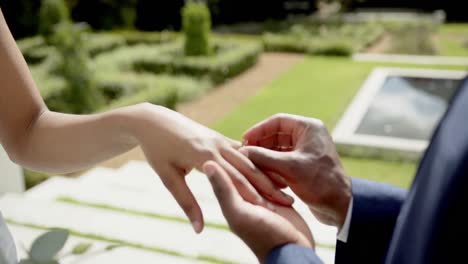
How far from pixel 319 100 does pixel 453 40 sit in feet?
28.1

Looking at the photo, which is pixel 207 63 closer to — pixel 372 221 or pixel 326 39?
pixel 326 39

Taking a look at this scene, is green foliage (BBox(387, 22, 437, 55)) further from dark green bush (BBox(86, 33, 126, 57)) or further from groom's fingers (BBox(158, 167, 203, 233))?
groom's fingers (BBox(158, 167, 203, 233))

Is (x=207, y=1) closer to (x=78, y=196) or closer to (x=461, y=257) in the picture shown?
(x=78, y=196)

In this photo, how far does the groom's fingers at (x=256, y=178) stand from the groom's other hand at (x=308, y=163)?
0.09 metres

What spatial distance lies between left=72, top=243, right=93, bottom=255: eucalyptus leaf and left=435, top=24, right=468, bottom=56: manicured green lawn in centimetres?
1373

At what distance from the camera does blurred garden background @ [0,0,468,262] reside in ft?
32.4

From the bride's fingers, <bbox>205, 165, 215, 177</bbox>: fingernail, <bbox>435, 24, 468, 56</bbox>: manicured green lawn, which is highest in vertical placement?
<bbox>205, 165, 215, 177</bbox>: fingernail

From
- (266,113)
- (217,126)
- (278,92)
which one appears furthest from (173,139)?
(278,92)

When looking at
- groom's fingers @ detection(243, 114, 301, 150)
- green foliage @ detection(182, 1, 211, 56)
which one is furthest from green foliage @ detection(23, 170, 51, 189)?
green foliage @ detection(182, 1, 211, 56)

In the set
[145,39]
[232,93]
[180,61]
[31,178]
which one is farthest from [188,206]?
[145,39]

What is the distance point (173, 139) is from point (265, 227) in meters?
0.45

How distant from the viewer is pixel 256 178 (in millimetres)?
1802

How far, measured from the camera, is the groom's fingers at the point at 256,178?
5.90 ft

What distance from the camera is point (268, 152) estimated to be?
6.16ft
